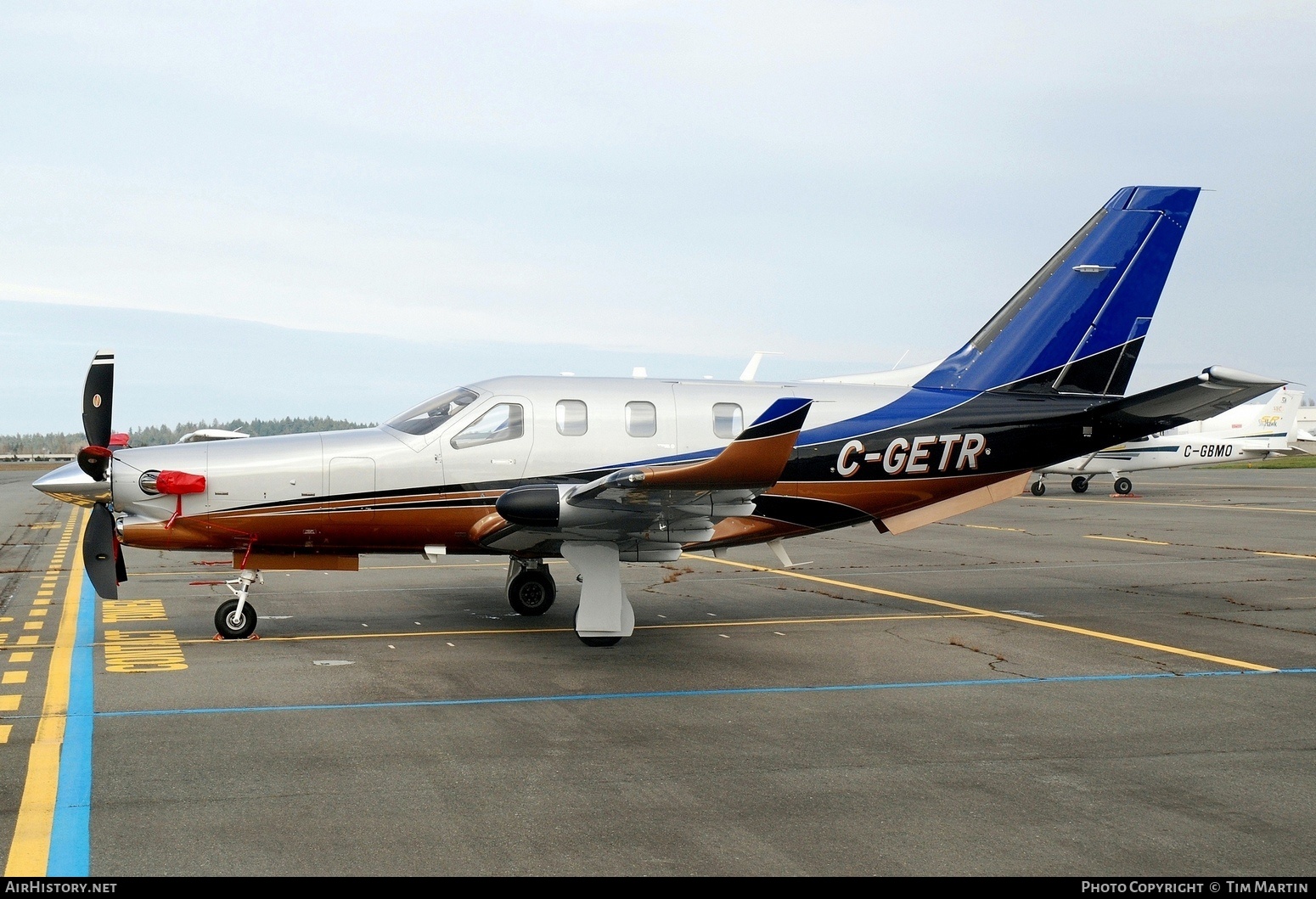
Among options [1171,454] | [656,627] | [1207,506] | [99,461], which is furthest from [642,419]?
[1171,454]

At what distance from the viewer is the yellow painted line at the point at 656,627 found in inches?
451

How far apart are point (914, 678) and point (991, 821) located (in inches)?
152

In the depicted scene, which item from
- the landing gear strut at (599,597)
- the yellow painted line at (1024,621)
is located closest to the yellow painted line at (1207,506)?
the yellow painted line at (1024,621)

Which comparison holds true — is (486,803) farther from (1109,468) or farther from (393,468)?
(1109,468)

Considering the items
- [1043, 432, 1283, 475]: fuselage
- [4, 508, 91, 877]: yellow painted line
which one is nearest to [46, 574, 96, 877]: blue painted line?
[4, 508, 91, 877]: yellow painted line

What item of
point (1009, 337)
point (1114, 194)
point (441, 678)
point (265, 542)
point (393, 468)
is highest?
point (1114, 194)

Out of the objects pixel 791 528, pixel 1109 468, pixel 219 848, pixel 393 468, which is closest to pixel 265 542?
pixel 393 468

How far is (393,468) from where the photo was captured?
38.0 feet

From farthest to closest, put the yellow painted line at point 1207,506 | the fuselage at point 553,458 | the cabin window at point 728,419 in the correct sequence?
the yellow painted line at point 1207,506 < the cabin window at point 728,419 < the fuselage at point 553,458

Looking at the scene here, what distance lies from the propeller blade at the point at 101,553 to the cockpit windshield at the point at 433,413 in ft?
9.92

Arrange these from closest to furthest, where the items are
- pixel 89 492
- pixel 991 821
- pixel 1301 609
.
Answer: pixel 991 821 < pixel 89 492 < pixel 1301 609

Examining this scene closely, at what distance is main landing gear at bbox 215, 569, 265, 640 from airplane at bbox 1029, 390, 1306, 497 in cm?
3145

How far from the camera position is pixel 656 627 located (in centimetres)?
1236

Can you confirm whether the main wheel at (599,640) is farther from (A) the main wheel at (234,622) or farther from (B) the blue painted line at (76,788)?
(B) the blue painted line at (76,788)
